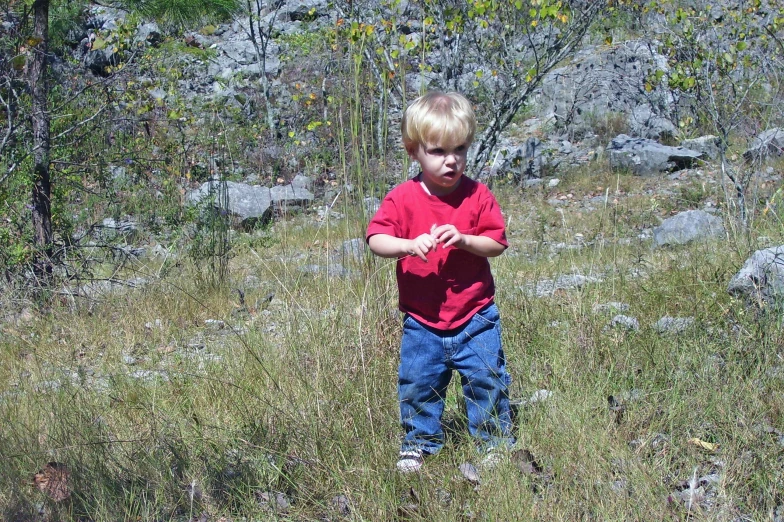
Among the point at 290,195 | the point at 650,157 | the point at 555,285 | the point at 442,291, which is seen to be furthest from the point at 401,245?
the point at 650,157

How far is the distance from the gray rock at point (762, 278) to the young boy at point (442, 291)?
130 cm

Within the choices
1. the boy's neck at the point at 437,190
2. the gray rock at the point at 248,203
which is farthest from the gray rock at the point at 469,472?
the gray rock at the point at 248,203

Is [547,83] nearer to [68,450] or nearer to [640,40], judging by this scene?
[640,40]

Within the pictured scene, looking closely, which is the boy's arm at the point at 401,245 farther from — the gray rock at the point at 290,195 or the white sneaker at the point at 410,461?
the gray rock at the point at 290,195

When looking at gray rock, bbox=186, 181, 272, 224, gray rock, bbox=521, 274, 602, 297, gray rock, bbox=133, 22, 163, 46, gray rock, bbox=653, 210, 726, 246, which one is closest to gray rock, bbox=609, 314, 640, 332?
gray rock, bbox=521, 274, 602, 297

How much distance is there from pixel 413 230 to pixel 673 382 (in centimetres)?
111

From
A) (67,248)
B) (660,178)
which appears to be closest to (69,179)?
(67,248)

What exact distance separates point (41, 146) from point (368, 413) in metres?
3.08

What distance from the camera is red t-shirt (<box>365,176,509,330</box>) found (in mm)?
2387

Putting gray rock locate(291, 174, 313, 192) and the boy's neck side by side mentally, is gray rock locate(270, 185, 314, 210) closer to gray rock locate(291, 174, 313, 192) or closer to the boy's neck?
gray rock locate(291, 174, 313, 192)

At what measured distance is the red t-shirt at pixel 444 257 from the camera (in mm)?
2387

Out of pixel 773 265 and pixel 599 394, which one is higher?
pixel 773 265

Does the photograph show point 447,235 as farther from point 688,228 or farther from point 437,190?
point 688,228

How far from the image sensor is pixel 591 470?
6.95ft
